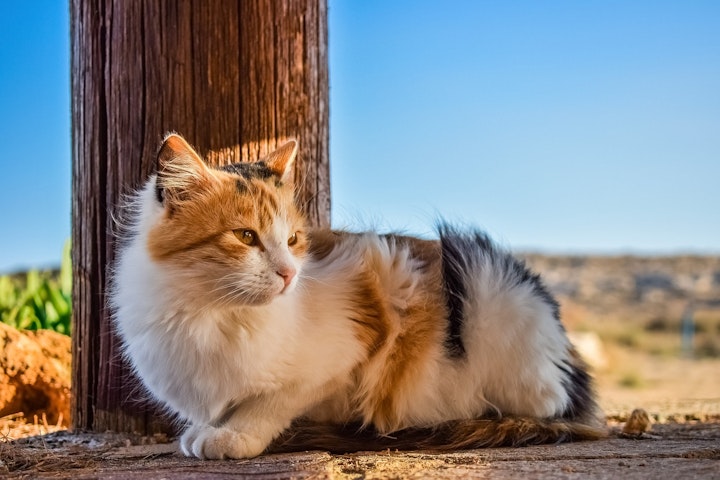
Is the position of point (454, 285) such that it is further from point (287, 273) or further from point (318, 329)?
point (287, 273)

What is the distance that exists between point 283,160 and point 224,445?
1059 mm

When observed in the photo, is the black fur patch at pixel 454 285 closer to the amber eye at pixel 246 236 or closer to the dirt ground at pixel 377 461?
the dirt ground at pixel 377 461

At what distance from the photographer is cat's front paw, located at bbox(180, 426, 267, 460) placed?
2.44 metres

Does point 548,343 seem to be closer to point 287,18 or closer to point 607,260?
point 287,18

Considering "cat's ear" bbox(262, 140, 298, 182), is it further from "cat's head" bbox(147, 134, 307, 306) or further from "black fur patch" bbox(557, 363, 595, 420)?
"black fur patch" bbox(557, 363, 595, 420)

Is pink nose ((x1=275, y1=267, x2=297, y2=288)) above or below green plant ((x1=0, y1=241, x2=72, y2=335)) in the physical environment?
above

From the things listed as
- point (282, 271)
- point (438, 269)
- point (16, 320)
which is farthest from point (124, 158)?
point (16, 320)

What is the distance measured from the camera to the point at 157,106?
10.1 ft

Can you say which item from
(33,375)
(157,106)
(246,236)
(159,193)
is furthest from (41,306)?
(246,236)

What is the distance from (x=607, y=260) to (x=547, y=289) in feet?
65.6

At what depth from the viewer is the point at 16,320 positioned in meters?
4.90

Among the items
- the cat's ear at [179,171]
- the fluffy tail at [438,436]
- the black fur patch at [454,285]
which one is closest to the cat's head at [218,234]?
the cat's ear at [179,171]

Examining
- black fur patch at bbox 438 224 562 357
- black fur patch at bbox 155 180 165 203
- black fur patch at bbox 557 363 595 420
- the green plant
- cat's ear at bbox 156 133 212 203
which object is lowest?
black fur patch at bbox 557 363 595 420

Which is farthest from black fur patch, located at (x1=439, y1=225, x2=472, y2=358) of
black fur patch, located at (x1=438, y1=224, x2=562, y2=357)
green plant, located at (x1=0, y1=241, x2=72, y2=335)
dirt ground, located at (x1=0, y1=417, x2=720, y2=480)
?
green plant, located at (x1=0, y1=241, x2=72, y2=335)
